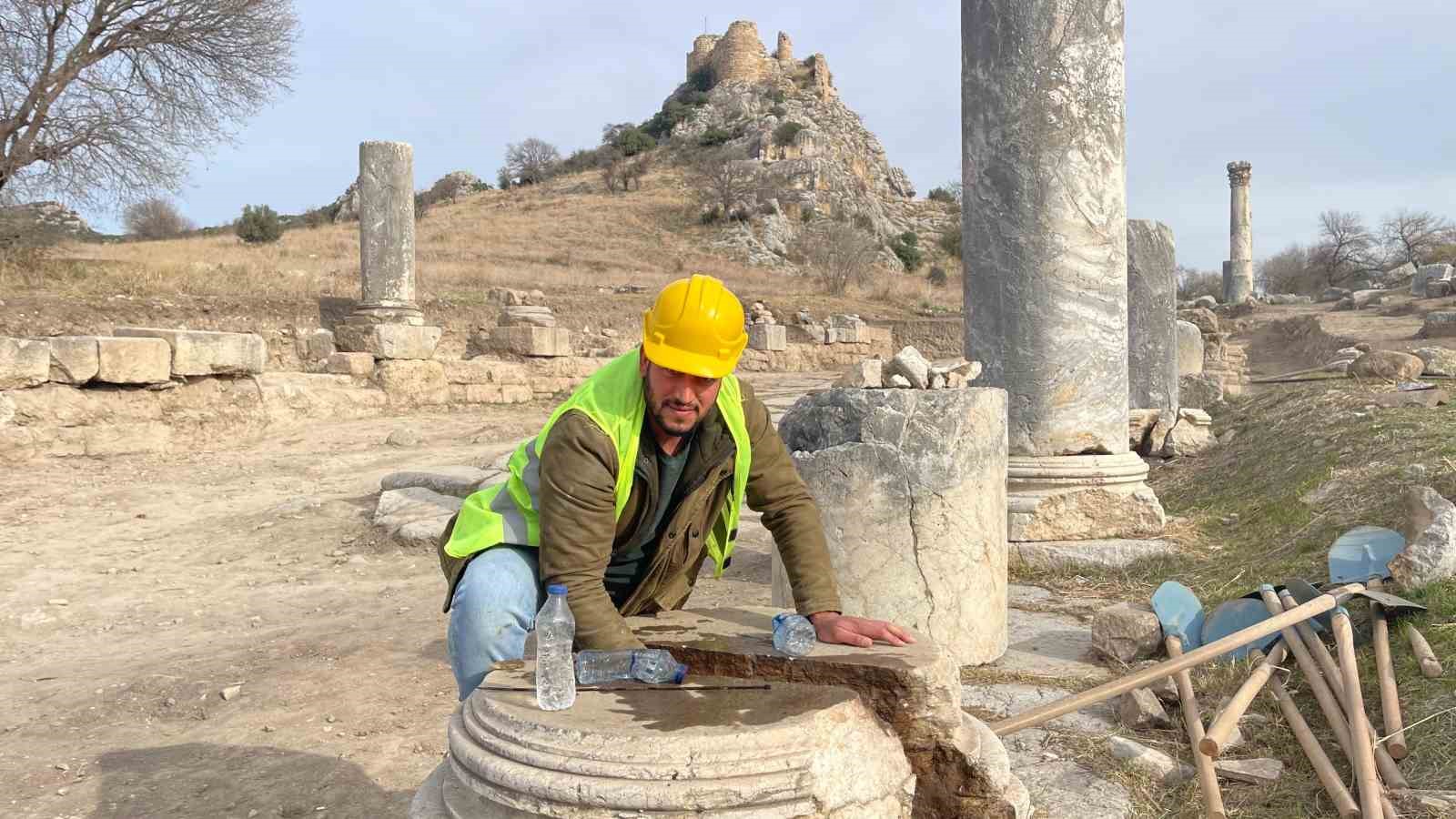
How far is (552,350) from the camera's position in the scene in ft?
53.1

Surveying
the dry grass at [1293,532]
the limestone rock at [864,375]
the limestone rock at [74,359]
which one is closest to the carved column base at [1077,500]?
the dry grass at [1293,532]

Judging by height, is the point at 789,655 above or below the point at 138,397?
below

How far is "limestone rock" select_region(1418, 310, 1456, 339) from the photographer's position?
1664cm

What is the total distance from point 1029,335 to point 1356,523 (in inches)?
77.5

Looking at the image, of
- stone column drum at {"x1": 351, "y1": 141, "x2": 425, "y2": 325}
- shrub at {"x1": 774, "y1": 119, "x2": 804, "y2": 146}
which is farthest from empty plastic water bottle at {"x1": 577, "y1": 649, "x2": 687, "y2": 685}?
shrub at {"x1": 774, "y1": 119, "x2": 804, "y2": 146}

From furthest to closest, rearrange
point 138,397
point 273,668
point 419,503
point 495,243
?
point 495,243 → point 138,397 → point 419,503 → point 273,668

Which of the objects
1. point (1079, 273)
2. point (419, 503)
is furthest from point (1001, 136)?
point (419, 503)

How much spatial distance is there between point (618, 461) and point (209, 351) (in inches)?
386

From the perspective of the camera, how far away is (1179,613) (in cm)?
411

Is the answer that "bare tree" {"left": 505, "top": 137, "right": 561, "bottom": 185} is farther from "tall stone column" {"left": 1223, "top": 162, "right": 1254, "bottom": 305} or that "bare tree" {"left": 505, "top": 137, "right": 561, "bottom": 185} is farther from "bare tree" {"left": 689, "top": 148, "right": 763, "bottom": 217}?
"tall stone column" {"left": 1223, "top": 162, "right": 1254, "bottom": 305}

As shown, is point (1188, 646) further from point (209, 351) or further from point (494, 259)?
point (494, 259)

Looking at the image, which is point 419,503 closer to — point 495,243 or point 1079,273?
point 1079,273

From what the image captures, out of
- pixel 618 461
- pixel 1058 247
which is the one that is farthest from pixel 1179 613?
pixel 1058 247

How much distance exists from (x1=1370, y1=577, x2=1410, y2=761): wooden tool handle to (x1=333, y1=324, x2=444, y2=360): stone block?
12.8 m
